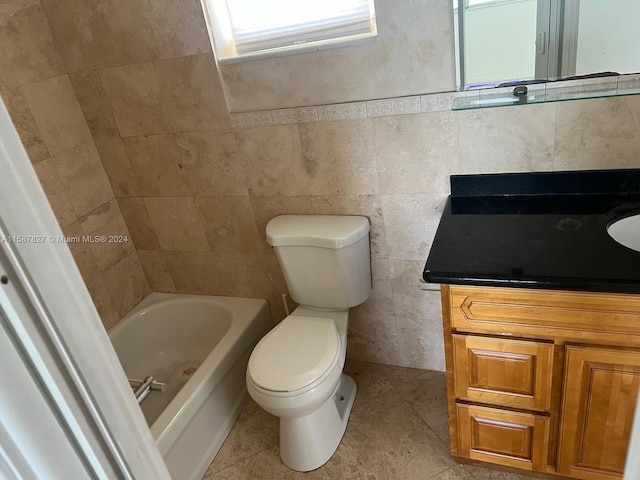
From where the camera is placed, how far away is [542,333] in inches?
50.4

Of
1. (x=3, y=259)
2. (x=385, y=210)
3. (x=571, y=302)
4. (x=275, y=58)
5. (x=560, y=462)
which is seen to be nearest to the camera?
(x=3, y=259)

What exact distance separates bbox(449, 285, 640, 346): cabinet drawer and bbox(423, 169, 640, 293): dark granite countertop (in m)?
0.05

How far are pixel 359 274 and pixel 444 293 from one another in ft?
1.89

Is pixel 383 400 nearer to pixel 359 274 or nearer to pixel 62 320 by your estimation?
pixel 359 274

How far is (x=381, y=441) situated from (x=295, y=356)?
0.54m

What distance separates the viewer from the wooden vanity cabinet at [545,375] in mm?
1216

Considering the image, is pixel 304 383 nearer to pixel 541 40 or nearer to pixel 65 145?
pixel 541 40

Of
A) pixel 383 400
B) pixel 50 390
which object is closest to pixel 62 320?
pixel 50 390

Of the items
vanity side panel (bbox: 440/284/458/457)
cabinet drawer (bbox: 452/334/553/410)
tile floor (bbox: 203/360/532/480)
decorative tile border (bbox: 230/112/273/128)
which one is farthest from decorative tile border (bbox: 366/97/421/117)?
tile floor (bbox: 203/360/532/480)

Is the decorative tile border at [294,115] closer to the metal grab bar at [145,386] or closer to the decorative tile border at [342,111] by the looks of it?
the decorative tile border at [342,111]

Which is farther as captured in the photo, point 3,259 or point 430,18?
point 430,18

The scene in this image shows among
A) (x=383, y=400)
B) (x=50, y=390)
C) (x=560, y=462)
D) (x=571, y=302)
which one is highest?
(x=50, y=390)

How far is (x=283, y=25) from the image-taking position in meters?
1.74

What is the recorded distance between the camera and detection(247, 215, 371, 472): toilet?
1.61m
